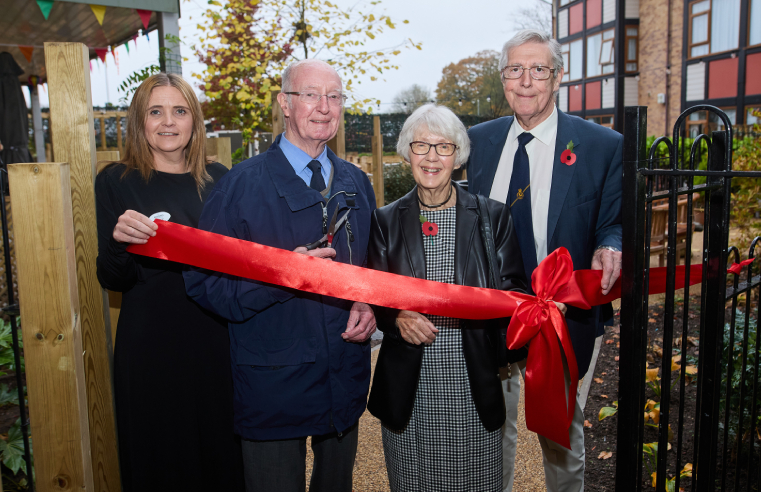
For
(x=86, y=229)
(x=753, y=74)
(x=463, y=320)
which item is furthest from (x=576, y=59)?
(x=86, y=229)

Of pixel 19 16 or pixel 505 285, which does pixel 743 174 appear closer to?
pixel 505 285

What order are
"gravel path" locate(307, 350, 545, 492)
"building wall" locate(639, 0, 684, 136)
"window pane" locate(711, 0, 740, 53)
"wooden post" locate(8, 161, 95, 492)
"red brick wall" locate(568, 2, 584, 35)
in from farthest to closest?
"red brick wall" locate(568, 2, 584, 35)
"building wall" locate(639, 0, 684, 136)
"window pane" locate(711, 0, 740, 53)
"gravel path" locate(307, 350, 545, 492)
"wooden post" locate(8, 161, 95, 492)

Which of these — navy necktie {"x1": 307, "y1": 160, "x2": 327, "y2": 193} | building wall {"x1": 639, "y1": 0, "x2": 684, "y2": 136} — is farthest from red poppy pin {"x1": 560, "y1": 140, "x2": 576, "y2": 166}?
building wall {"x1": 639, "y1": 0, "x2": 684, "y2": 136}

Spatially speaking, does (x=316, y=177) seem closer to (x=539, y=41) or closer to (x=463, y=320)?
(x=463, y=320)

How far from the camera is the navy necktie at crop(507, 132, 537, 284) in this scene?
2703 mm

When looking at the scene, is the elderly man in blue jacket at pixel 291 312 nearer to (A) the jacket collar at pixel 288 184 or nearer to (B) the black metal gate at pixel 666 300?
(A) the jacket collar at pixel 288 184

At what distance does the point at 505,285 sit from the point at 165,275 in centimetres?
155

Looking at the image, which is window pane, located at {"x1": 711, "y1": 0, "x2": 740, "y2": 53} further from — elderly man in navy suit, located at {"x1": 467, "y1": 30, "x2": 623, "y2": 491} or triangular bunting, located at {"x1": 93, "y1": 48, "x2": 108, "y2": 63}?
elderly man in navy suit, located at {"x1": 467, "y1": 30, "x2": 623, "y2": 491}

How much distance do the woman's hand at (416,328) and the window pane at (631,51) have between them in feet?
83.7

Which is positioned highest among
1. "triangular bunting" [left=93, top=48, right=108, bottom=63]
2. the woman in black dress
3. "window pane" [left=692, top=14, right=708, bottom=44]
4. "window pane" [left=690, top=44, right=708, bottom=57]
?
"window pane" [left=692, top=14, right=708, bottom=44]

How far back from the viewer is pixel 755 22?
1744cm

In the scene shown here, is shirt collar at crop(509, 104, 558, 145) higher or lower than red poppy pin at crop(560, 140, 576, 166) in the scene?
higher

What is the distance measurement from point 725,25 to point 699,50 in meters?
1.49

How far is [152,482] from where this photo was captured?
8.21ft
